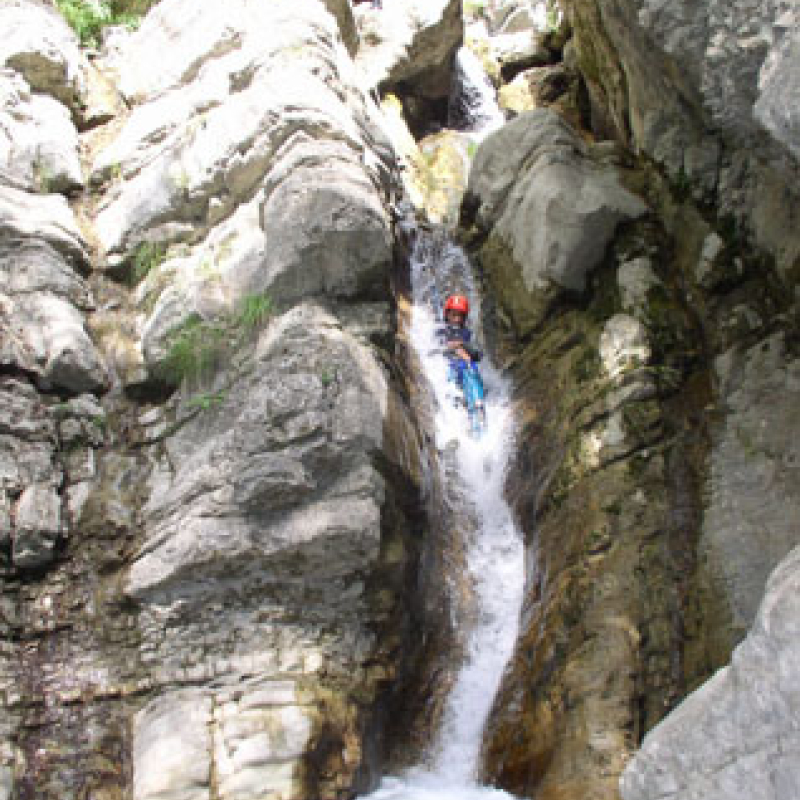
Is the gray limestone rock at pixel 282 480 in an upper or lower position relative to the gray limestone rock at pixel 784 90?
lower

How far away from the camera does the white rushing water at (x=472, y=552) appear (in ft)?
22.2

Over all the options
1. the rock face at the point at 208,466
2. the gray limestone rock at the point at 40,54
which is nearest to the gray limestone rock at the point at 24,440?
the rock face at the point at 208,466

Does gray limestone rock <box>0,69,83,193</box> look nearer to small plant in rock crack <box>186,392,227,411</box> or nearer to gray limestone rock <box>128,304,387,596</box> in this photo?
small plant in rock crack <box>186,392,227,411</box>

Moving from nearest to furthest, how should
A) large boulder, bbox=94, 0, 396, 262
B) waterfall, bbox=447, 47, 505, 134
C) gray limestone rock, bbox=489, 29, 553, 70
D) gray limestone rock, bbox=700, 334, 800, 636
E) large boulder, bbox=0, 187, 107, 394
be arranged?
gray limestone rock, bbox=700, 334, 800, 636
large boulder, bbox=0, 187, 107, 394
large boulder, bbox=94, 0, 396, 262
waterfall, bbox=447, 47, 505, 134
gray limestone rock, bbox=489, 29, 553, 70

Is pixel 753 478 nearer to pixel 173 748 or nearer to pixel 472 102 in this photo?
pixel 173 748

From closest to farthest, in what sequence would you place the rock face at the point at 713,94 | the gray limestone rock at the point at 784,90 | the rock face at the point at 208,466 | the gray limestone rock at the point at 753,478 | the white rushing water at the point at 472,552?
the gray limestone rock at the point at 784,90 < the rock face at the point at 713,94 < the rock face at the point at 208,466 < the gray limestone rock at the point at 753,478 < the white rushing water at the point at 472,552

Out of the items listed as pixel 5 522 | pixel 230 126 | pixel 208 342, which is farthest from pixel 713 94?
pixel 5 522

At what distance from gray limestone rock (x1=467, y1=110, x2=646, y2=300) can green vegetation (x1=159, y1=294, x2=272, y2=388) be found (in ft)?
11.2

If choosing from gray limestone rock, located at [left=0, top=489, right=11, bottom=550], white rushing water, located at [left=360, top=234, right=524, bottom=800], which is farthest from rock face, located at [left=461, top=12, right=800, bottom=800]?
gray limestone rock, located at [left=0, top=489, right=11, bottom=550]

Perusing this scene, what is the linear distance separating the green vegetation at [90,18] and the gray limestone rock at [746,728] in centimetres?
1345

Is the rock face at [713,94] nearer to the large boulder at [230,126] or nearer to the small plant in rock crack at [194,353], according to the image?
the large boulder at [230,126]

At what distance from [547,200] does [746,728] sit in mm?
7427

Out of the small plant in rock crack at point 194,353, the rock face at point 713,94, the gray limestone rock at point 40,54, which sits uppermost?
the gray limestone rock at point 40,54

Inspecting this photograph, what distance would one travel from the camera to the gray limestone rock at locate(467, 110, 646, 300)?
9.45 meters
